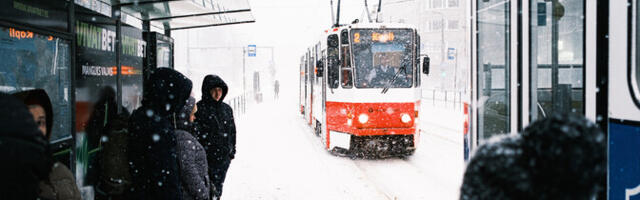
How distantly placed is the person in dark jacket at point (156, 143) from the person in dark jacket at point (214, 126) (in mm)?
1647

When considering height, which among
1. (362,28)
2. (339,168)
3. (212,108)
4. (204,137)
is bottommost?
(339,168)

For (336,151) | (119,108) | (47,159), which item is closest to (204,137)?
(119,108)

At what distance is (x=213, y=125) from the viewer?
4672mm

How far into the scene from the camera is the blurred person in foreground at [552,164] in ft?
3.88

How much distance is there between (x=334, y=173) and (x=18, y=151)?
6510 millimetres

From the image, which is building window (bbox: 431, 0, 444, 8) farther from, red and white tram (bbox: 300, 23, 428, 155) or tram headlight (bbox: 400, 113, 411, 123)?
tram headlight (bbox: 400, 113, 411, 123)

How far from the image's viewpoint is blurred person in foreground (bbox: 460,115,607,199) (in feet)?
3.88

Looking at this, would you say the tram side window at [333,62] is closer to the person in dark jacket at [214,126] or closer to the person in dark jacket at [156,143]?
the person in dark jacket at [214,126]

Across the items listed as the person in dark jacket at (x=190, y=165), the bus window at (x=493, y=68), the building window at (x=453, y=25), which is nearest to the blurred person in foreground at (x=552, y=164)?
the person in dark jacket at (x=190, y=165)

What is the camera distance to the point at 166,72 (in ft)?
9.91

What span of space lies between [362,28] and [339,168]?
2.80 meters

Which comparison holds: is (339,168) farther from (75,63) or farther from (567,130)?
(567,130)

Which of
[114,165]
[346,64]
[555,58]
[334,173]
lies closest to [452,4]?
[346,64]

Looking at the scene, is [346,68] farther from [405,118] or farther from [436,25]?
[436,25]
